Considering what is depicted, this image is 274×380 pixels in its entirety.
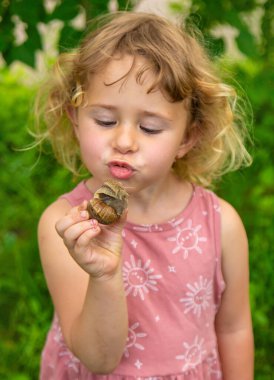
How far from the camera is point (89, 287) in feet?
6.07

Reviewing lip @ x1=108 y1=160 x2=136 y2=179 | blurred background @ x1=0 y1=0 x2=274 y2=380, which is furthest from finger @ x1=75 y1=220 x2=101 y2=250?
blurred background @ x1=0 y1=0 x2=274 y2=380

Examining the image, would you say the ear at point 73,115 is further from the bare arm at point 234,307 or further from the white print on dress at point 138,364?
the white print on dress at point 138,364

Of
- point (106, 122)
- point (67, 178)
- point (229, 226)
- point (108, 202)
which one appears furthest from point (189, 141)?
point (67, 178)

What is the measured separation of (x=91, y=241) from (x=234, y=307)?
0.72 metres

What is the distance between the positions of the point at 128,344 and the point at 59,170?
1.89 meters

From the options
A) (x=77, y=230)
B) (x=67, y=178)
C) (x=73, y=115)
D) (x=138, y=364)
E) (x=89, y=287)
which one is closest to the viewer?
(x=77, y=230)

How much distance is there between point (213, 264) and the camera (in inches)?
89.0

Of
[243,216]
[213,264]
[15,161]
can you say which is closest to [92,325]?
[213,264]

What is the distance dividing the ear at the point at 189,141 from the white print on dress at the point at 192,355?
0.54 meters

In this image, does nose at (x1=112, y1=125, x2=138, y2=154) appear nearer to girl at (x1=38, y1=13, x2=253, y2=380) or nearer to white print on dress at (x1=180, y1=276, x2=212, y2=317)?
girl at (x1=38, y1=13, x2=253, y2=380)

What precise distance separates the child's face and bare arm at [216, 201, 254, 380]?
0.38 meters

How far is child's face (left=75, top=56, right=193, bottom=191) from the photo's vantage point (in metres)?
1.95

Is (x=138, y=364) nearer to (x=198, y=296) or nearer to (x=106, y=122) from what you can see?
(x=198, y=296)

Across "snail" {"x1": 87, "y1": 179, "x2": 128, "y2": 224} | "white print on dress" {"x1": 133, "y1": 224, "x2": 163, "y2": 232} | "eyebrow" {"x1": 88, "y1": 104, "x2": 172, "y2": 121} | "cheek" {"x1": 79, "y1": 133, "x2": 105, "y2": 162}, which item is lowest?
"white print on dress" {"x1": 133, "y1": 224, "x2": 163, "y2": 232}
